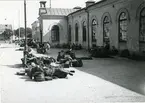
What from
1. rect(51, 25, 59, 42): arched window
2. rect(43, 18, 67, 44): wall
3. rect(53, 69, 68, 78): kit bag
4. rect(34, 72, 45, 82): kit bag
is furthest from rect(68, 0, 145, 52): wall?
rect(51, 25, 59, 42): arched window

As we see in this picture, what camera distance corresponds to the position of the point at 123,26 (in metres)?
19.1

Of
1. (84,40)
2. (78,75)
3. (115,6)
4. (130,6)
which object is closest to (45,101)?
(78,75)

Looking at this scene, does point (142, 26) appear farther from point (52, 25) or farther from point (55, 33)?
point (55, 33)

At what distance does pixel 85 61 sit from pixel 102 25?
7695mm

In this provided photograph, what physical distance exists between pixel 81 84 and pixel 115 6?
1276cm

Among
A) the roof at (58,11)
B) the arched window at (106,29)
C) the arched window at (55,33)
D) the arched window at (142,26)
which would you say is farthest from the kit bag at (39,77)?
the roof at (58,11)

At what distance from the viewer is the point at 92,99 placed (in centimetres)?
684

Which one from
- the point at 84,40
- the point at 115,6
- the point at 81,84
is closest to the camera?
the point at 81,84

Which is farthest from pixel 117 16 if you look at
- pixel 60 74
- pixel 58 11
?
pixel 58 11

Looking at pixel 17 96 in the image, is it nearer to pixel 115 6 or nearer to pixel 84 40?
pixel 115 6

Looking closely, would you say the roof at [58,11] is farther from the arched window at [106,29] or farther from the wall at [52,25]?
the arched window at [106,29]

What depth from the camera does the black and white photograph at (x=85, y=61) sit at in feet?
24.6

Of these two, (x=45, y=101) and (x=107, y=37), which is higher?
(x=107, y=37)

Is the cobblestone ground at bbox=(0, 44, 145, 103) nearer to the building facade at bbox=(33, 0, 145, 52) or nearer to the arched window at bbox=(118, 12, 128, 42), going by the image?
the building facade at bbox=(33, 0, 145, 52)
